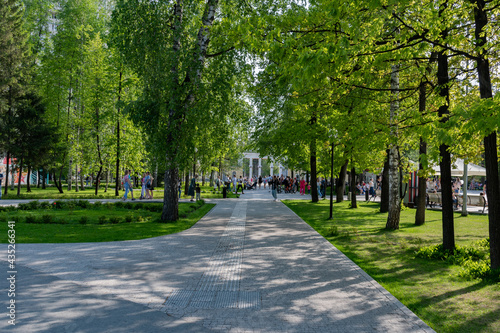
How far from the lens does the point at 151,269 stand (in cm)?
711

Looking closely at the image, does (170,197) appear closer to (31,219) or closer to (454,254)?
(31,219)

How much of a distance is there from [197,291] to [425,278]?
4129 millimetres

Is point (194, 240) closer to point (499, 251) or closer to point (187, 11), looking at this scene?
point (499, 251)

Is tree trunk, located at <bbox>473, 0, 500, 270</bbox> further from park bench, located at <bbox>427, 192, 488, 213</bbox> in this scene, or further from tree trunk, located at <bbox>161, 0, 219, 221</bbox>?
park bench, located at <bbox>427, 192, 488, 213</bbox>

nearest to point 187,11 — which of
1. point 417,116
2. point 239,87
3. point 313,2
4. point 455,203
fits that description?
point 239,87

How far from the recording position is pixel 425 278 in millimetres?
6961

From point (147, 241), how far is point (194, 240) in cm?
123

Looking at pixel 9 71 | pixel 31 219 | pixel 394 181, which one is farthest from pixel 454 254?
pixel 9 71

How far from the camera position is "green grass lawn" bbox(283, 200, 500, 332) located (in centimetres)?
496

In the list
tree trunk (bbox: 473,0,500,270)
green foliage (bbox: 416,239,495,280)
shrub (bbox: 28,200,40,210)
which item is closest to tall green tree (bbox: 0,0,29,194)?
shrub (bbox: 28,200,40,210)

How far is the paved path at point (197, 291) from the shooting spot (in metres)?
4.50

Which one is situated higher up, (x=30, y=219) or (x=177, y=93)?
(x=177, y=93)

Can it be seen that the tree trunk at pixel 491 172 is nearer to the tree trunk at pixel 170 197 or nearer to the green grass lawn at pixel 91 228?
the green grass lawn at pixel 91 228

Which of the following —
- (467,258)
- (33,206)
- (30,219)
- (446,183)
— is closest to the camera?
(467,258)
